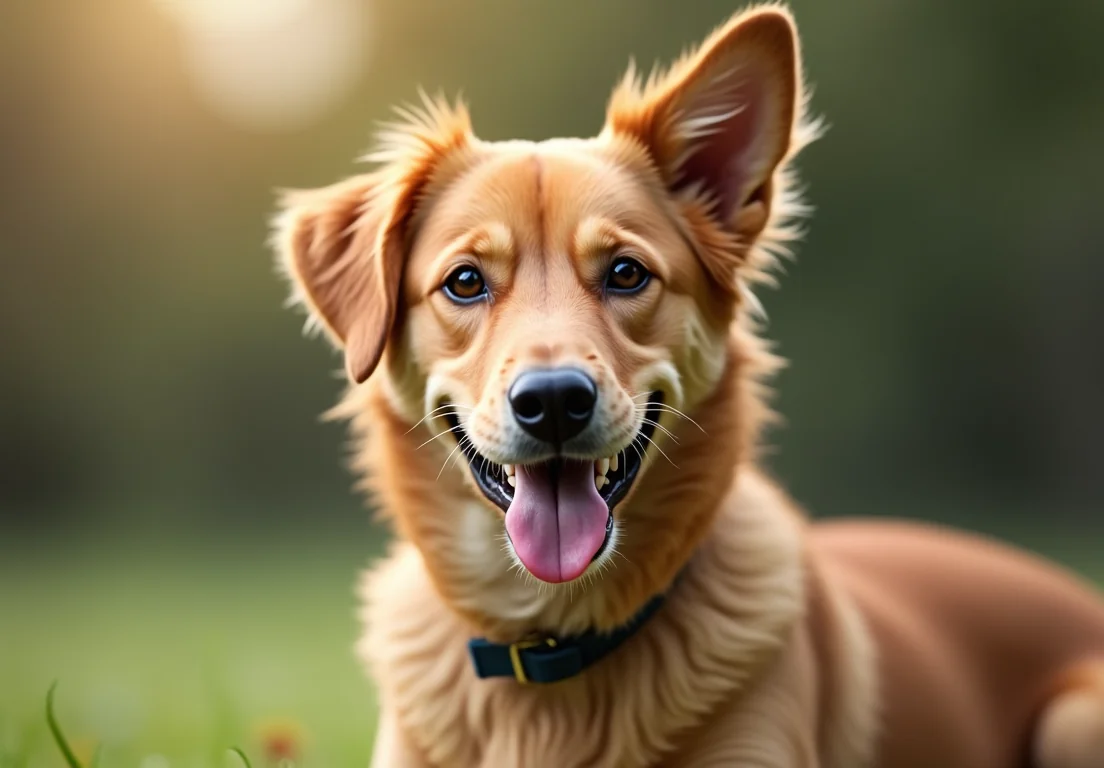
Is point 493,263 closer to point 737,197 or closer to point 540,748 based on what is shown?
point 737,197

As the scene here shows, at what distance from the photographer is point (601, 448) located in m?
3.00

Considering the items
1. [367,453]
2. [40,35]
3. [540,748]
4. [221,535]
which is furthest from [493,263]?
[40,35]

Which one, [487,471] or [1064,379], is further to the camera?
[1064,379]

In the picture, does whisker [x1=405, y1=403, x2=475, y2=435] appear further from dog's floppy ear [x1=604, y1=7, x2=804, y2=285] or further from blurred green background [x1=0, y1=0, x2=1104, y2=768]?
blurred green background [x1=0, y1=0, x2=1104, y2=768]

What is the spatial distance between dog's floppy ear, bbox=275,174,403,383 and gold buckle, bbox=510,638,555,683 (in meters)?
0.80

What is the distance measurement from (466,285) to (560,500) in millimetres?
621

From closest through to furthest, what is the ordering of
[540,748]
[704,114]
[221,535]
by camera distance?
[540,748] < [704,114] < [221,535]

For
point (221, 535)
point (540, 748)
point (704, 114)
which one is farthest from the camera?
point (221, 535)

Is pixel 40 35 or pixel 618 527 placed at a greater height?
pixel 40 35

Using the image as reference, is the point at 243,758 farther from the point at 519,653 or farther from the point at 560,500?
the point at 560,500

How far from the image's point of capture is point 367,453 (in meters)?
3.63

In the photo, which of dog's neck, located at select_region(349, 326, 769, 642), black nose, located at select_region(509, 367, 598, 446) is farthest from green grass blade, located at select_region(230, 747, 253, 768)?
black nose, located at select_region(509, 367, 598, 446)

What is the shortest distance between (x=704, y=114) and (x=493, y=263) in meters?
0.77

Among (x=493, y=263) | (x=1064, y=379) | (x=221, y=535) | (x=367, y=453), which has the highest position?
(x=493, y=263)
